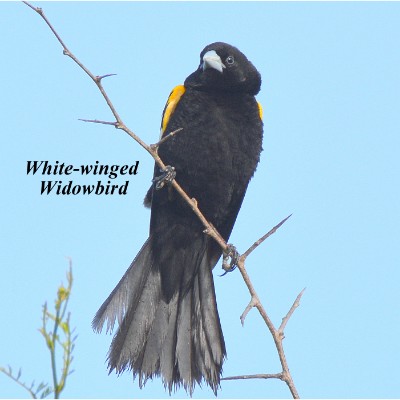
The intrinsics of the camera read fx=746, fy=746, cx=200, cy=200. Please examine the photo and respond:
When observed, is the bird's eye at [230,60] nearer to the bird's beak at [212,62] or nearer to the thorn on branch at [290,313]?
the bird's beak at [212,62]

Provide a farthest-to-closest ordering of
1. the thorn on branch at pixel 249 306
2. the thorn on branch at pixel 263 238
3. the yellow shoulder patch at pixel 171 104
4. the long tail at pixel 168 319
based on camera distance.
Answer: the yellow shoulder patch at pixel 171 104
the long tail at pixel 168 319
the thorn on branch at pixel 263 238
the thorn on branch at pixel 249 306

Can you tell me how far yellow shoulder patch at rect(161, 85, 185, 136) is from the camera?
507 centimetres

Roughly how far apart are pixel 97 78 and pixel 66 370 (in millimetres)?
1796

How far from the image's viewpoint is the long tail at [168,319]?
15.5 ft

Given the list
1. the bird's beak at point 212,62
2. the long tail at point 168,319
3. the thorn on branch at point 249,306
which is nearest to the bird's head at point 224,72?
the bird's beak at point 212,62

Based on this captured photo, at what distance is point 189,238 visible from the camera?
16.8 ft

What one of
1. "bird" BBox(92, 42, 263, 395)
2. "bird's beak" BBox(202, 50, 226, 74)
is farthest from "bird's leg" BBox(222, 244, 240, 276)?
"bird's beak" BBox(202, 50, 226, 74)

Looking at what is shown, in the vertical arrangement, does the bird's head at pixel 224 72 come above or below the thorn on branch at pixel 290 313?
above

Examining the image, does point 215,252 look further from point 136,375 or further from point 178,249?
point 136,375

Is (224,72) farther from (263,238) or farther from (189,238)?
(263,238)

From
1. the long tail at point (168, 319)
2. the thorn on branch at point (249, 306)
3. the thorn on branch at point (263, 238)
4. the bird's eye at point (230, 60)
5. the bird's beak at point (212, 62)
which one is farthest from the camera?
the bird's eye at point (230, 60)

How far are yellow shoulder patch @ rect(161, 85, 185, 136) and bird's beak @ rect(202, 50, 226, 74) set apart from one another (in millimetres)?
234

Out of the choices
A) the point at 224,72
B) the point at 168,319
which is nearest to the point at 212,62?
the point at 224,72

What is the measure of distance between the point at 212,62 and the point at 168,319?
5.95ft
